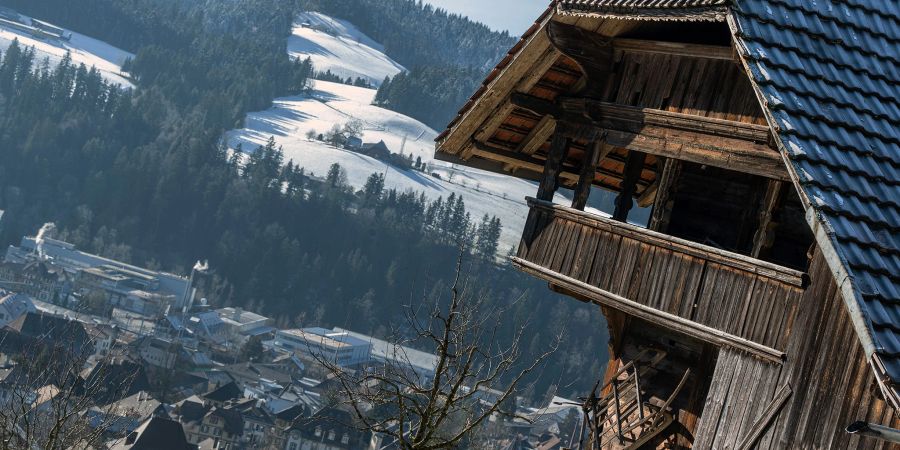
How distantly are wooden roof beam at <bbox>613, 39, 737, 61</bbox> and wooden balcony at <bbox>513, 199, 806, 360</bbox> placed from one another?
4.48 feet

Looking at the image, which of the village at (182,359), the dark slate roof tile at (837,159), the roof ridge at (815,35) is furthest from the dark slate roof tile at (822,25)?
the village at (182,359)

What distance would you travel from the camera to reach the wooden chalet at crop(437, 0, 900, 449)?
663cm

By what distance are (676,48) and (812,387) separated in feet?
10.1

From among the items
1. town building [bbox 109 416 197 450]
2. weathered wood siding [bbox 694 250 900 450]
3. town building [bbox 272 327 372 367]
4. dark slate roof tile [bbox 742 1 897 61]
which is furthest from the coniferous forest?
dark slate roof tile [bbox 742 1 897 61]

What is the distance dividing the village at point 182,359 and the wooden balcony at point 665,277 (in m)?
49.8

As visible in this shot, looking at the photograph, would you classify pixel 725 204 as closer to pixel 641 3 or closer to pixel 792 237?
pixel 792 237

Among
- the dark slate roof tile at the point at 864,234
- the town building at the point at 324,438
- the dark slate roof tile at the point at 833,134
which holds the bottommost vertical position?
the town building at the point at 324,438

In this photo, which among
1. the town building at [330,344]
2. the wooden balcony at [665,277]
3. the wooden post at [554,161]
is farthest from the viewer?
the town building at [330,344]

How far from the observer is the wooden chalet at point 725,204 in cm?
663

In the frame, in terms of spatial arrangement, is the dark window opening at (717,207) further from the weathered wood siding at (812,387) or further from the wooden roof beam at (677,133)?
the weathered wood siding at (812,387)

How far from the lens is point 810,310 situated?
7.57m

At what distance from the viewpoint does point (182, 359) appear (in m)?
106

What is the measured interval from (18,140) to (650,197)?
170079mm

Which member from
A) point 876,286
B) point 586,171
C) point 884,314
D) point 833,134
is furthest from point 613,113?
point 884,314
